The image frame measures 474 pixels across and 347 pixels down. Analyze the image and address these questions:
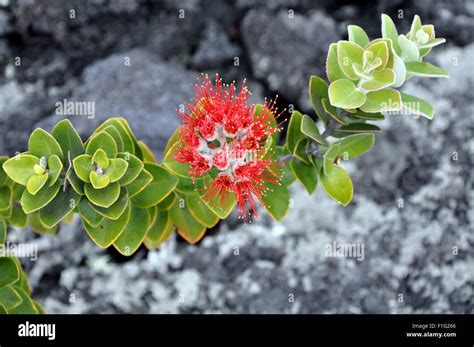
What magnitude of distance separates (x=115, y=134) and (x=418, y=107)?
773 mm

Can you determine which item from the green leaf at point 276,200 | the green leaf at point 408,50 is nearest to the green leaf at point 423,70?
the green leaf at point 408,50

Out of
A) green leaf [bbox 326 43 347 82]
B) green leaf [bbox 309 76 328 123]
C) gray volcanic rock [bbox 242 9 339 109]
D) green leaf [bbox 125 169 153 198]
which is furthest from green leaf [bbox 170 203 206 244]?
gray volcanic rock [bbox 242 9 339 109]

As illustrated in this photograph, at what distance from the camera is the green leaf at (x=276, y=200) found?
5.14 feet

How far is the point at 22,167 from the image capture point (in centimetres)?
140

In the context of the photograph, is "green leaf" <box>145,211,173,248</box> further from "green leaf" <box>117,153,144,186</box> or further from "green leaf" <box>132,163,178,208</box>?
"green leaf" <box>117,153,144,186</box>

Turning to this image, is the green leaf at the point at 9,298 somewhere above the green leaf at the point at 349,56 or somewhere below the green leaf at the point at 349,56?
below

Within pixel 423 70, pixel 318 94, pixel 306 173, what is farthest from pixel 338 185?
pixel 423 70

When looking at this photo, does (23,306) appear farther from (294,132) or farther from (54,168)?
(294,132)

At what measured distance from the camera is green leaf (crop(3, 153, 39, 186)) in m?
1.39

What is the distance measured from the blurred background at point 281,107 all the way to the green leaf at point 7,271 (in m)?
0.90

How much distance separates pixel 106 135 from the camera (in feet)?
4.61

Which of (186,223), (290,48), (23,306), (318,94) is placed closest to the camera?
(318,94)

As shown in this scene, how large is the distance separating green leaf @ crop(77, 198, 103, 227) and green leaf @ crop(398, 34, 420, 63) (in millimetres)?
882

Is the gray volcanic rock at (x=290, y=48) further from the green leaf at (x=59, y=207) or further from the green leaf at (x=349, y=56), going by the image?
the green leaf at (x=59, y=207)
